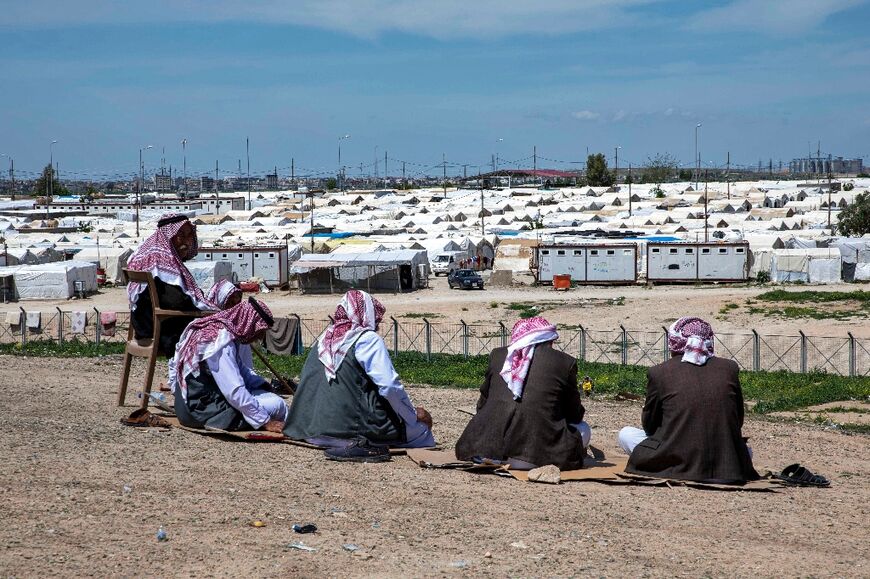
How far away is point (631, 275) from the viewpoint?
40.3 metres

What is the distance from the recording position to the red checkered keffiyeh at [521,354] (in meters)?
7.07

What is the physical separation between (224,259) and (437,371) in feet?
85.6

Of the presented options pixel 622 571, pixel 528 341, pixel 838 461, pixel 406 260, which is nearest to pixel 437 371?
pixel 838 461

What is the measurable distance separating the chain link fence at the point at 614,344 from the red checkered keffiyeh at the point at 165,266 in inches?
436

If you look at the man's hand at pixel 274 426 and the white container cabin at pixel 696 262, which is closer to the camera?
the man's hand at pixel 274 426

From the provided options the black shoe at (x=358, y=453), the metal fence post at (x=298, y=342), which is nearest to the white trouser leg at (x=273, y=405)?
the black shoe at (x=358, y=453)

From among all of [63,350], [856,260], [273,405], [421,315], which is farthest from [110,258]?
[273,405]

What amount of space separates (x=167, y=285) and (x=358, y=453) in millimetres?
2334

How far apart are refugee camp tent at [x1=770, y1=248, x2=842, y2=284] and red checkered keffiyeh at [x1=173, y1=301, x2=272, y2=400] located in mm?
33110

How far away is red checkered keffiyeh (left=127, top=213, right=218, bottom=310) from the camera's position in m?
8.75

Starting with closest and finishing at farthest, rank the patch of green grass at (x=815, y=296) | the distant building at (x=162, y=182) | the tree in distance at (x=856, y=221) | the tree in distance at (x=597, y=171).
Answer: the patch of green grass at (x=815, y=296)
the tree in distance at (x=856, y=221)
the tree in distance at (x=597, y=171)
the distant building at (x=162, y=182)

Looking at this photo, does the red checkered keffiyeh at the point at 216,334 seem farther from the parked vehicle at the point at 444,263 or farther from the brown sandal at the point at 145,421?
the parked vehicle at the point at 444,263

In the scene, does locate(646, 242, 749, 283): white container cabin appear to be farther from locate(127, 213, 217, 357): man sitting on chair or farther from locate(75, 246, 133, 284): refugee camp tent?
locate(127, 213, 217, 357): man sitting on chair

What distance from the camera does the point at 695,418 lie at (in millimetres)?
6957
